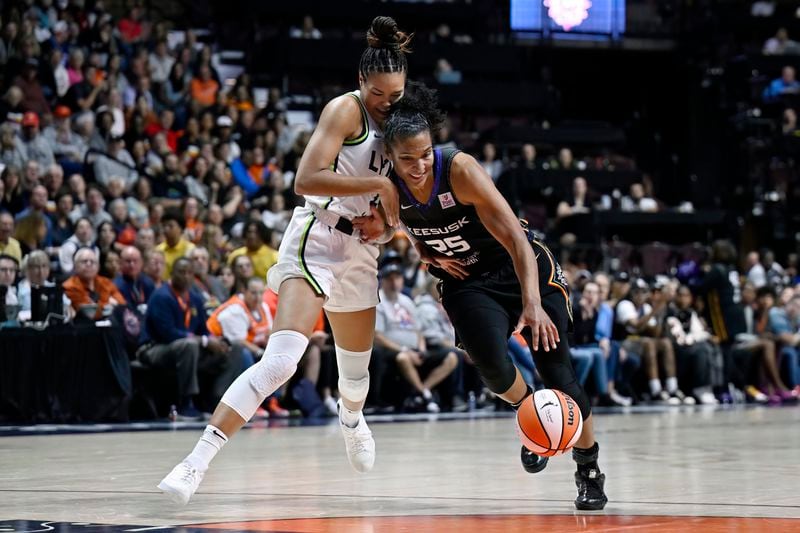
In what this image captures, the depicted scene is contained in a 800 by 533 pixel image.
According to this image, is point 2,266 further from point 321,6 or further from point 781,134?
point 781,134

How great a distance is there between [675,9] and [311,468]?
680 inches

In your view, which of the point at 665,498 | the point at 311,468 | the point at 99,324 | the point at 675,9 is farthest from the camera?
the point at 675,9

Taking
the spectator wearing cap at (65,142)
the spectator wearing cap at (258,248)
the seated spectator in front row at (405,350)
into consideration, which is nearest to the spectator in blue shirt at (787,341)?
the seated spectator in front row at (405,350)

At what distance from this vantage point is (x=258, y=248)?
11969 mm

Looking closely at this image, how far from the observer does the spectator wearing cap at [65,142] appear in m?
13.6

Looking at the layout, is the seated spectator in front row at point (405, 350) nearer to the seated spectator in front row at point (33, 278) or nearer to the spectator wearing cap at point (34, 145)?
the seated spectator in front row at point (33, 278)

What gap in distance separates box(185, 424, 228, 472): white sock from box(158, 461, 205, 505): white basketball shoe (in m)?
0.03

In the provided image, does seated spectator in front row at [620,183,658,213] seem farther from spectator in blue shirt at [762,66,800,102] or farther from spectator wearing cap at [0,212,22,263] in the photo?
spectator wearing cap at [0,212,22,263]

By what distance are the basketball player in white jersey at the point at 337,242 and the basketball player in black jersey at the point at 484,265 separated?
4.8 inches

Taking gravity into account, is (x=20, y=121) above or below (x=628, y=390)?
above

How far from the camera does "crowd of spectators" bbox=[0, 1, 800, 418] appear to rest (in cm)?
1084

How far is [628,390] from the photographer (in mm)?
13734

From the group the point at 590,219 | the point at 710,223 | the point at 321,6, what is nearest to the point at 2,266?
the point at 590,219

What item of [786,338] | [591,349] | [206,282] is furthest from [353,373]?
[786,338]
